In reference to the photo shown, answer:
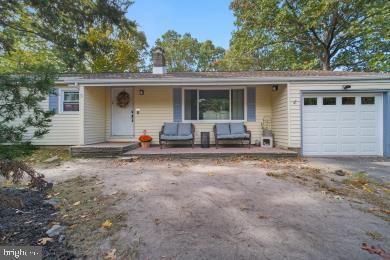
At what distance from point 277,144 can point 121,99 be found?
6338 millimetres

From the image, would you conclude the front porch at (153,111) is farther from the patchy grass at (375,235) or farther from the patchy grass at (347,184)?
the patchy grass at (375,235)

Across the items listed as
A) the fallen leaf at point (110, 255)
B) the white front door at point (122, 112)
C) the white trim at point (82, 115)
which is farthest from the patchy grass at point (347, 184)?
the white trim at point (82, 115)

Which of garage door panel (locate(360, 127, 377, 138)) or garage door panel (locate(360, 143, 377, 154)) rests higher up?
garage door panel (locate(360, 127, 377, 138))

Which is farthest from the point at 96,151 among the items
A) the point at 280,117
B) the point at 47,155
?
the point at 280,117

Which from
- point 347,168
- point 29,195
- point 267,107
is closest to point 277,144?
point 267,107

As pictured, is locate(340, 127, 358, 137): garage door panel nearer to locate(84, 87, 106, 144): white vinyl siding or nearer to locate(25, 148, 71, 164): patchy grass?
locate(84, 87, 106, 144): white vinyl siding

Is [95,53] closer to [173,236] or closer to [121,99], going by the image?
[121,99]

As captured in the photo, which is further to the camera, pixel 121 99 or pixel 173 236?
pixel 121 99

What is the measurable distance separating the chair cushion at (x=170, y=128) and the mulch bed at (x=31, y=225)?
16.7 feet

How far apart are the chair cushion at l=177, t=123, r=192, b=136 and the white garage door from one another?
3.89 m

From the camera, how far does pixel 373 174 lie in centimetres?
523

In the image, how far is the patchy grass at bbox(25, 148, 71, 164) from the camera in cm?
673

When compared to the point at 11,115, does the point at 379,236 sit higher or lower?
lower

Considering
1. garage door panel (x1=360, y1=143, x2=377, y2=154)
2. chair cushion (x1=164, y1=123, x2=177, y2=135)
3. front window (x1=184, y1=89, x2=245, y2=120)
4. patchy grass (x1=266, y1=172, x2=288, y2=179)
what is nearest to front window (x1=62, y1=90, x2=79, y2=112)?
chair cushion (x1=164, y1=123, x2=177, y2=135)
